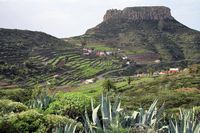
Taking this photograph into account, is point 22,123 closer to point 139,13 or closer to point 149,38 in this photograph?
point 149,38

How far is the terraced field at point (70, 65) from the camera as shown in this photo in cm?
8681

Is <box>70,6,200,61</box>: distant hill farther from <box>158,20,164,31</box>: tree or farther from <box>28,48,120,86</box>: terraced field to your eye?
<box>28,48,120,86</box>: terraced field

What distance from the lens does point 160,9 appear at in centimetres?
19750

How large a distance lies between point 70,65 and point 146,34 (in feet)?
220

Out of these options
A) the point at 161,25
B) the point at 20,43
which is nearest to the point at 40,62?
the point at 20,43

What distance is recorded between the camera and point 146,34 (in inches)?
6314

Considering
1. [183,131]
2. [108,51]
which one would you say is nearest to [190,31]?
[108,51]

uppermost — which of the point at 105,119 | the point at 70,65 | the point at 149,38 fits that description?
the point at 105,119

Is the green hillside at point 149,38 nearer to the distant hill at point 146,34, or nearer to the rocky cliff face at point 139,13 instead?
the distant hill at point 146,34

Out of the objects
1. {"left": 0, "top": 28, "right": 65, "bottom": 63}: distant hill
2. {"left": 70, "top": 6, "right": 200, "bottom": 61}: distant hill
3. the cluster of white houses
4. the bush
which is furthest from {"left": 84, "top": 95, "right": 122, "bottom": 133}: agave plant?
{"left": 70, "top": 6, "right": 200, "bottom": 61}: distant hill

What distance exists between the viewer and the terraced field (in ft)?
285

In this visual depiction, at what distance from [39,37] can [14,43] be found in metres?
17.7

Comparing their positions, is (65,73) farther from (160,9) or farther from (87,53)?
(160,9)

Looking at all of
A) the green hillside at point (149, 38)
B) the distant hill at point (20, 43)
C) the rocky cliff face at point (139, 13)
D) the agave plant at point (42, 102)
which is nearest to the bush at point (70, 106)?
the agave plant at point (42, 102)
